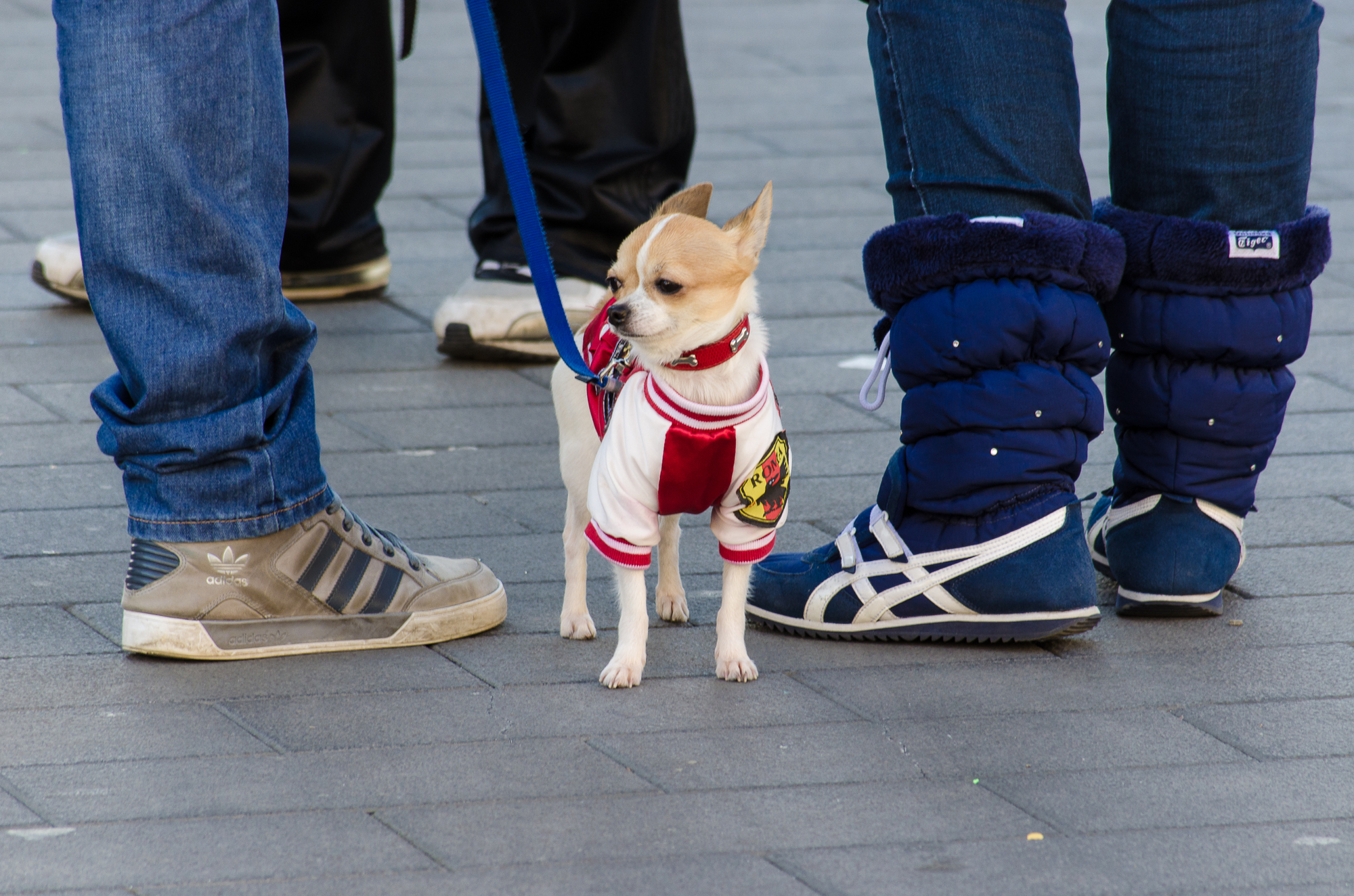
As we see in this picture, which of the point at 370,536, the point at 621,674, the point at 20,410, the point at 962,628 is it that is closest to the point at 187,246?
the point at 370,536

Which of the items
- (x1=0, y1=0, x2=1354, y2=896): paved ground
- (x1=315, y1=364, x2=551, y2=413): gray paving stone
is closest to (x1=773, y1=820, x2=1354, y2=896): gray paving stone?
(x1=0, y1=0, x2=1354, y2=896): paved ground

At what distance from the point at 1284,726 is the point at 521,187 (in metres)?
1.33

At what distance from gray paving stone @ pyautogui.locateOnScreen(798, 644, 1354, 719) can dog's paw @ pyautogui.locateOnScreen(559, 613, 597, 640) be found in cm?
34

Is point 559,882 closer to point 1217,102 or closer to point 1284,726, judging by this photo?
point 1284,726

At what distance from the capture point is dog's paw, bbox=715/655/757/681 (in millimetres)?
2357

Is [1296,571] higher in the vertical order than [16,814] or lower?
lower

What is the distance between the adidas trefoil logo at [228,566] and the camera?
239 cm

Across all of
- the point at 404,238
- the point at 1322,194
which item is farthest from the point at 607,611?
the point at 1322,194

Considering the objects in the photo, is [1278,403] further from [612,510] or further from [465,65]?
[465,65]

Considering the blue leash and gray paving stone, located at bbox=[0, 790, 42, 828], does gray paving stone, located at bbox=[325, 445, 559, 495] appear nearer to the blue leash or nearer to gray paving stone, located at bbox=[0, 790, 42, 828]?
the blue leash

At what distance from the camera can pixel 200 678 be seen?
2332mm

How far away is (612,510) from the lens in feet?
7.51

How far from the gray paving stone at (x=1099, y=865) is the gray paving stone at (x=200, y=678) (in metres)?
0.74

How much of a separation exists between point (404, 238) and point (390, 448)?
161 cm
